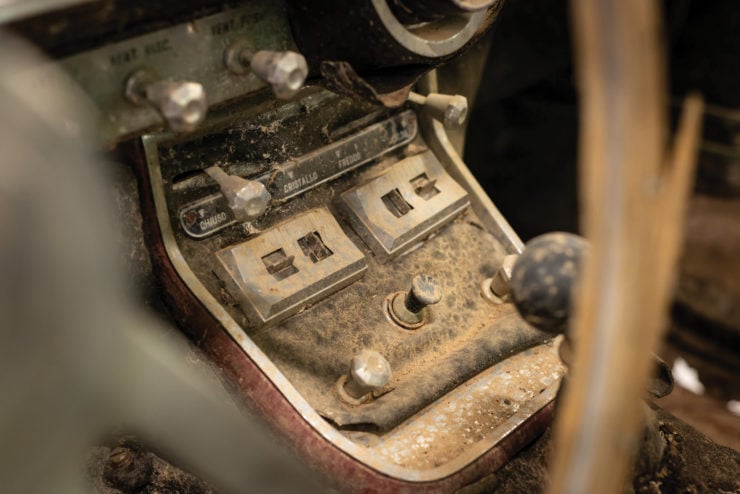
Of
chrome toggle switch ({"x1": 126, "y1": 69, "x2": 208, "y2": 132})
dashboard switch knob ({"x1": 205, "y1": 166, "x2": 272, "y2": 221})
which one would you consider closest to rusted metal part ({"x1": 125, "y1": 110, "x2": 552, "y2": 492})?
dashboard switch knob ({"x1": 205, "y1": 166, "x2": 272, "y2": 221})

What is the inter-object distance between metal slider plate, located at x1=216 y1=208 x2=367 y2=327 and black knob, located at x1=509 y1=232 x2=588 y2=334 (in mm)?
479

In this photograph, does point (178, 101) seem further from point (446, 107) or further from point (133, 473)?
point (446, 107)

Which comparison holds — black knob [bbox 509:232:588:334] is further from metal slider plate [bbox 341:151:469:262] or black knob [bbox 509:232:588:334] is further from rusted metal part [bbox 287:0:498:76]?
metal slider plate [bbox 341:151:469:262]

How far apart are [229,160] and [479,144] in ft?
4.01

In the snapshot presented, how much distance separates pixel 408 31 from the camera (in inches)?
Answer: 42.0

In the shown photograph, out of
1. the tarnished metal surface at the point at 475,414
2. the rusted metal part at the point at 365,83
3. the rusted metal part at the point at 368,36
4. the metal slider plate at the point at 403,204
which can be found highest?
the rusted metal part at the point at 368,36

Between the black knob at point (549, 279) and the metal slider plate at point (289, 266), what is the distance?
1.57ft

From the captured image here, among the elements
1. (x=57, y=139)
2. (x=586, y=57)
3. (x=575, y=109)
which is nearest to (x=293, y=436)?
(x=57, y=139)

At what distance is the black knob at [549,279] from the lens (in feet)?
2.63

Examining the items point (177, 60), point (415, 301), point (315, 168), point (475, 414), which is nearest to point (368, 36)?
point (177, 60)

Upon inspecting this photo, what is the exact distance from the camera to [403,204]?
1420 millimetres

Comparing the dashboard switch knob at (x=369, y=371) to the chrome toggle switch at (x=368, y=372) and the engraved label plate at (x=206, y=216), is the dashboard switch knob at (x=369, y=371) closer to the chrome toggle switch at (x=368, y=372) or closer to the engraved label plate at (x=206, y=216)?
the chrome toggle switch at (x=368, y=372)

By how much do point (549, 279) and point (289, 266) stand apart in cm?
56

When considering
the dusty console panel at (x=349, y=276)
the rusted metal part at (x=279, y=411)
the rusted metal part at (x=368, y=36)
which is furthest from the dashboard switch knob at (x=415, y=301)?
the rusted metal part at (x=368, y=36)
